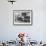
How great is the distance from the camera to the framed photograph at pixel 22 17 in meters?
4.90

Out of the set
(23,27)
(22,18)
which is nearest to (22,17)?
(22,18)

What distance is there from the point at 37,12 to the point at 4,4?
50.3 inches

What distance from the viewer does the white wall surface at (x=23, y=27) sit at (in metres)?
4.88

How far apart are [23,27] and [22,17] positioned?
0.38 metres

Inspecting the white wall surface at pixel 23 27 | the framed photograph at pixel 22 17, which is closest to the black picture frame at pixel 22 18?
the framed photograph at pixel 22 17

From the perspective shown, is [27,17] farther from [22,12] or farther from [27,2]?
[27,2]

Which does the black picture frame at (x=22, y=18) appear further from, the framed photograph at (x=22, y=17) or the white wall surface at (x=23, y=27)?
the white wall surface at (x=23, y=27)

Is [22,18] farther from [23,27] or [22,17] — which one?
[23,27]

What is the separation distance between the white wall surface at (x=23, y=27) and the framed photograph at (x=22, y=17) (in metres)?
0.12

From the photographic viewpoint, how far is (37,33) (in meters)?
4.87

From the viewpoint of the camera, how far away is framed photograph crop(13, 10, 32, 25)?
4902 mm

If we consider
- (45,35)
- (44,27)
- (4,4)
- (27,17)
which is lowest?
(45,35)

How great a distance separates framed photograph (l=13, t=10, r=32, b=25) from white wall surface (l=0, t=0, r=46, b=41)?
4.6 inches

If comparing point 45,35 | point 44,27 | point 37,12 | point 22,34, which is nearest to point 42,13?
point 37,12
